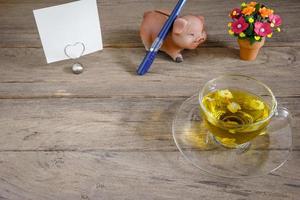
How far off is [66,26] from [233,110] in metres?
0.36

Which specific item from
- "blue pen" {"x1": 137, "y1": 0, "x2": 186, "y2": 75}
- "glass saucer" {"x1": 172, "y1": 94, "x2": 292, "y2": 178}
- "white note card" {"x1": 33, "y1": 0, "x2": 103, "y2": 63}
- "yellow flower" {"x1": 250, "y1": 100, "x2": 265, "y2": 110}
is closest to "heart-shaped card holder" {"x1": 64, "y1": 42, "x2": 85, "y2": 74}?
"white note card" {"x1": 33, "y1": 0, "x2": 103, "y2": 63}

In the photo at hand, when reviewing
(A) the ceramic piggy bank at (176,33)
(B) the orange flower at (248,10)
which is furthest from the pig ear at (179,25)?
(B) the orange flower at (248,10)

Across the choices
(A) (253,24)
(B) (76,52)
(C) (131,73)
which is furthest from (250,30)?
(B) (76,52)

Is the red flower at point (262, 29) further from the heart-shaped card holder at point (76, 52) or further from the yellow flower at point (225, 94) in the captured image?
the heart-shaped card holder at point (76, 52)

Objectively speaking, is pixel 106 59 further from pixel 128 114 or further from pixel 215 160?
pixel 215 160

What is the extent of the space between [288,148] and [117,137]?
0.89 feet

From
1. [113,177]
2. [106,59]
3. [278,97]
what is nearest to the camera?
[113,177]

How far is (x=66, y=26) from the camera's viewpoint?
0.80 metres

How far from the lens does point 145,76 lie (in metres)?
0.80

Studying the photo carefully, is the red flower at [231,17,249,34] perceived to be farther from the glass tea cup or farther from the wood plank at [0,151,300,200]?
the wood plank at [0,151,300,200]

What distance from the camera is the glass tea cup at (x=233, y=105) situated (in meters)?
0.61

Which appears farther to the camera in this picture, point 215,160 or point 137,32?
point 137,32

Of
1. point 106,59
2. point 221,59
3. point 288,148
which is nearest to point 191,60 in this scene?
point 221,59

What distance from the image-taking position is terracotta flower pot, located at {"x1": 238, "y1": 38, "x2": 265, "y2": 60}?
0.79m
